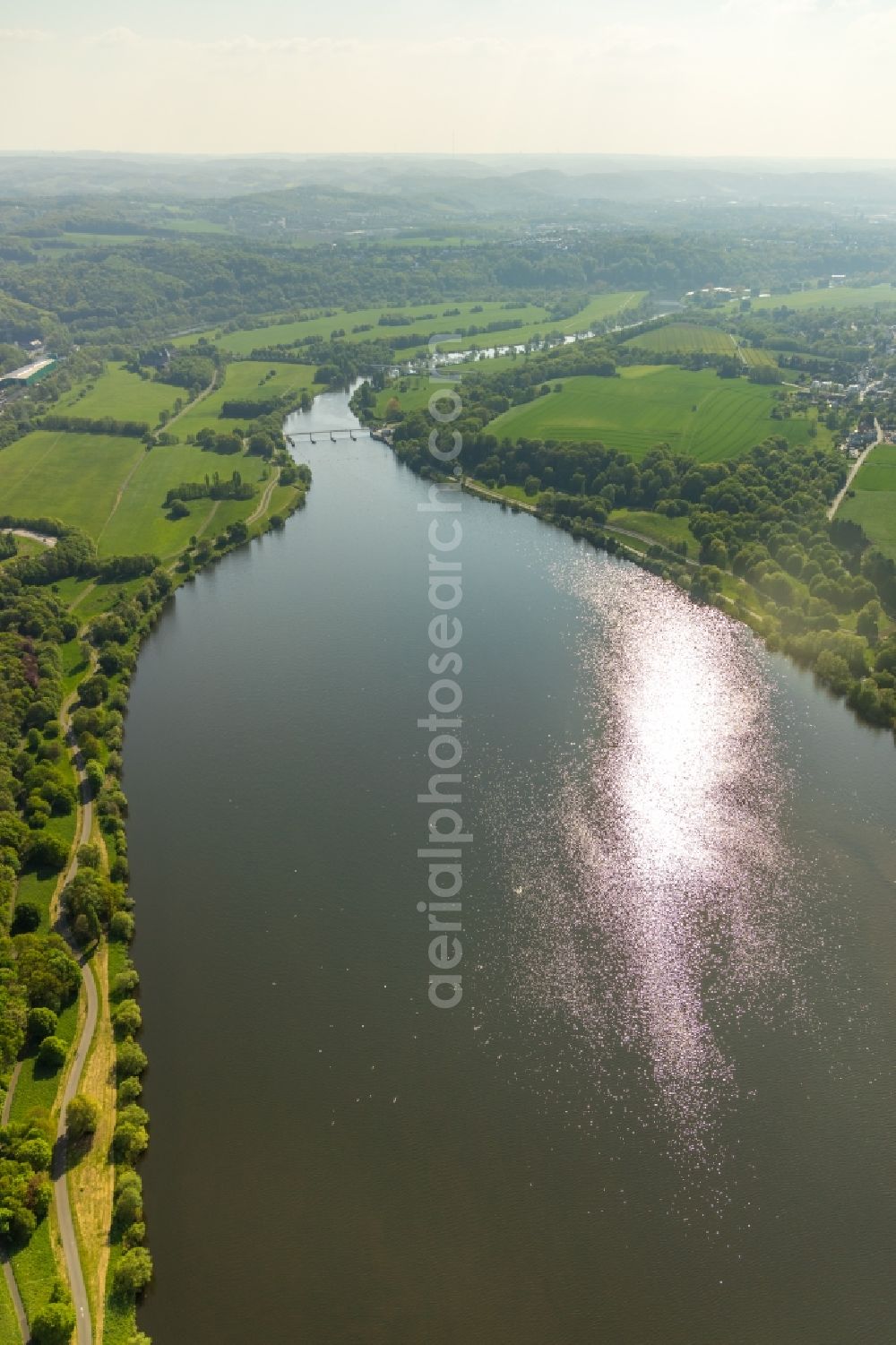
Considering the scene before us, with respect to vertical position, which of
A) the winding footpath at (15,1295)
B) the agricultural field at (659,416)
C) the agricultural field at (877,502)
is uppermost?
the agricultural field at (659,416)

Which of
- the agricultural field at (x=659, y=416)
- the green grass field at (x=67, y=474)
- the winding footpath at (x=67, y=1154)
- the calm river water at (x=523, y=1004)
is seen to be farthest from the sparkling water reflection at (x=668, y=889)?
the green grass field at (x=67, y=474)

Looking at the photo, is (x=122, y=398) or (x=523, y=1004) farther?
(x=122, y=398)

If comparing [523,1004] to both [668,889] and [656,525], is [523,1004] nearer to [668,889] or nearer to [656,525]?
[668,889]

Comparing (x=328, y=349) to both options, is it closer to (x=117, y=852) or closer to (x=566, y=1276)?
(x=117, y=852)

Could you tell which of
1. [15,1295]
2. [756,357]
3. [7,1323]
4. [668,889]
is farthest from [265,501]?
[756,357]

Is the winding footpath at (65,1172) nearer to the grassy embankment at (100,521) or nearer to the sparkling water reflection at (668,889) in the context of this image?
the grassy embankment at (100,521)

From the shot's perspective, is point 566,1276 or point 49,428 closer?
point 566,1276

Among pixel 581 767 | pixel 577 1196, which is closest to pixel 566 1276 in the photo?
pixel 577 1196
